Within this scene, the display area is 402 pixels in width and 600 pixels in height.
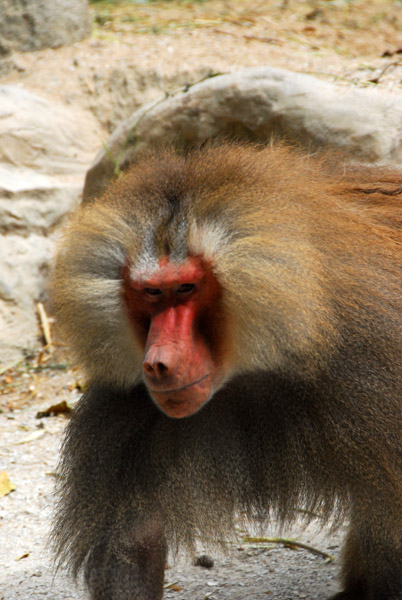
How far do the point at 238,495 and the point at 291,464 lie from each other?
204 millimetres

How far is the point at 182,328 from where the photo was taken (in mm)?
2139

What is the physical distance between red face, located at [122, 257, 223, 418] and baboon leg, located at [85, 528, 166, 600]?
484 mm

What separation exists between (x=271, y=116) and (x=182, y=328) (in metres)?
2.72

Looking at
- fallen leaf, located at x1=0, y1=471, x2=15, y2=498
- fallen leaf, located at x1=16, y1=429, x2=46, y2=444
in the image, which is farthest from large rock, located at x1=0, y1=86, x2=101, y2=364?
fallen leaf, located at x1=0, y1=471, x2=15, y2=498

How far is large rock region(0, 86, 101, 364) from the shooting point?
16.7ft

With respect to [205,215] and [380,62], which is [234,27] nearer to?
[380,62]

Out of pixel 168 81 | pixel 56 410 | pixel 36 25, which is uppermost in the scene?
pixel 36 25

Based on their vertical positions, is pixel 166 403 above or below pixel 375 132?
above

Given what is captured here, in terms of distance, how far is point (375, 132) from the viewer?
14.0 feet

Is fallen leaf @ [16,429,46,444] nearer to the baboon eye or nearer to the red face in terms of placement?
the red face

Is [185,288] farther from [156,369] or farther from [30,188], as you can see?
[30,188]

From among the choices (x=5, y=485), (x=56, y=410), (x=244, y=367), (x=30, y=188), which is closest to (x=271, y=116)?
(x=30, y=188)

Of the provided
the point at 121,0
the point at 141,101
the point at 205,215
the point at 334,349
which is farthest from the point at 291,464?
the point at 121,0

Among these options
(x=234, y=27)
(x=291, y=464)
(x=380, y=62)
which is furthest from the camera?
(x=234, y=27)
